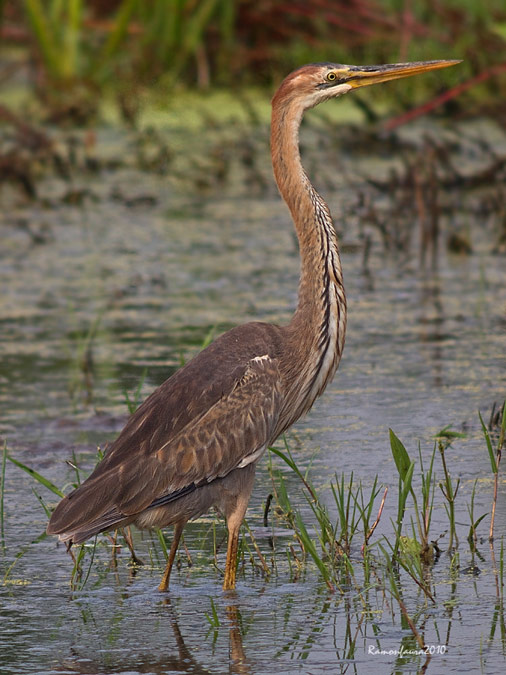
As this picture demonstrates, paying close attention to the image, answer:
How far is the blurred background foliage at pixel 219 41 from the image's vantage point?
14.9m

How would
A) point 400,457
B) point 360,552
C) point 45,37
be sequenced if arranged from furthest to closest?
point 45,37 < point 360,552 < point 400,457

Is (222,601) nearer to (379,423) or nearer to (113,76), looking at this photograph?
(379,423)

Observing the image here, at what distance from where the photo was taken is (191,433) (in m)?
5.01

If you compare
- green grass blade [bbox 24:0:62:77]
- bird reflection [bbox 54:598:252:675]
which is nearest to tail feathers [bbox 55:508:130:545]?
bird reflection [bbox 54:598:252:675]

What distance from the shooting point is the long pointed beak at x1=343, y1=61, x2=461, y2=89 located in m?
5.79

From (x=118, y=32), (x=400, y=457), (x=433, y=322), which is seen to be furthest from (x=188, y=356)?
(x=118, y=32)

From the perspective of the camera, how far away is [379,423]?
656 cm

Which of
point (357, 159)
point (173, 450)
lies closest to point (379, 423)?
point (173, 450)

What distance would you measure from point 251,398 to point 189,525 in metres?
0.85

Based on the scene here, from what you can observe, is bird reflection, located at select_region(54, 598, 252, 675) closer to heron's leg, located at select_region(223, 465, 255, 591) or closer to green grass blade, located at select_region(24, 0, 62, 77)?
heron's leg, located at select_region(223, 465, 255, 591)

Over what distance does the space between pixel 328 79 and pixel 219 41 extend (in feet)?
35.0

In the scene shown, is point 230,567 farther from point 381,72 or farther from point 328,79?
point 381,72

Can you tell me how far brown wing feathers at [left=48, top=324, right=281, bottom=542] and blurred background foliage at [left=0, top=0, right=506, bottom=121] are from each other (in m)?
9.63

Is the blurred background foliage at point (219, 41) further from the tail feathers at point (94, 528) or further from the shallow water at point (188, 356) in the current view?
the tail feathers at point (94, 528)
